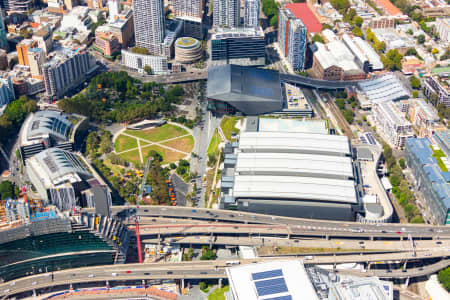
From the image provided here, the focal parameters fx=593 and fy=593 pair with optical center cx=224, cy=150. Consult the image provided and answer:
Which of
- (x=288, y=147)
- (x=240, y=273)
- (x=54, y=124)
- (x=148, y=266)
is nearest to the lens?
(x=240, y=273)

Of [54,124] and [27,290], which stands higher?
[54,124]

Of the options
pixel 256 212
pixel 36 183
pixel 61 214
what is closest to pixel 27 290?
pixel 61 214

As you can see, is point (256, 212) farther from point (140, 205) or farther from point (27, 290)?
point (27, 290)

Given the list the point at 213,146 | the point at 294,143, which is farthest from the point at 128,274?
the point at 213,146

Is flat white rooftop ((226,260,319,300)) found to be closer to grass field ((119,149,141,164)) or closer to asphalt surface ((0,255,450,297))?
asphalt surface ((0,255,450,297))


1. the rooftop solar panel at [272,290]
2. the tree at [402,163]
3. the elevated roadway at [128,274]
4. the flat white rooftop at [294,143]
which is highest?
the flat white rooftop at [294,143]

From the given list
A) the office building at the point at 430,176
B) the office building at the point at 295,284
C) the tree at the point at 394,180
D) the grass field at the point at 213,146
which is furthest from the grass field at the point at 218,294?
the tree at the point at 394,180

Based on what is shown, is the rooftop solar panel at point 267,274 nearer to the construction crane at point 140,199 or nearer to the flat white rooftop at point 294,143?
the construction crane at point 140,199

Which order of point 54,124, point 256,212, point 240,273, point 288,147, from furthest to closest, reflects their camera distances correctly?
point 54,124 < point 288,147 < point 256,212 < point 240,273
